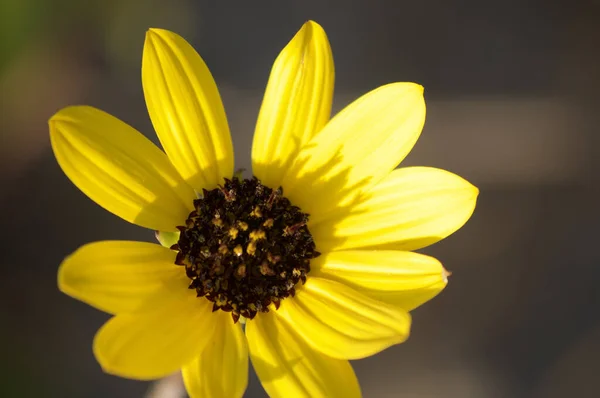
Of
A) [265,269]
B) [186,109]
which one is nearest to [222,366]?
[265,269]

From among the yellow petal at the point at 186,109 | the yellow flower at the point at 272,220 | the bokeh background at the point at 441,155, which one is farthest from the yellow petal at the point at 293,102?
the bokeh background at the point at 441,155

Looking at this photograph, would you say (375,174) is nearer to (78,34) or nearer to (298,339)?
(298,339)

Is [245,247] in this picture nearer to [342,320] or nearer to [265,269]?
[265,269]

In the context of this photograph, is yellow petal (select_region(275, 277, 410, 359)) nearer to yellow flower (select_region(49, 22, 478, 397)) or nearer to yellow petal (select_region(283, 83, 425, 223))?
yellow flower (select_region(49, 22, 478, 397))

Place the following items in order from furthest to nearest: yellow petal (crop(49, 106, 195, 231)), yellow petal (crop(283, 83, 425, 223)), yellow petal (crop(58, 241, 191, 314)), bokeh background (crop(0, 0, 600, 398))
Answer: bokeh background (crop(0, 0, 600, 398))
yellow petal (crop(283, 83, 425, 223))
yellow petal (crop(49, 106, 195, 231))
yellow petal (crop(58, 241, 191, 314))

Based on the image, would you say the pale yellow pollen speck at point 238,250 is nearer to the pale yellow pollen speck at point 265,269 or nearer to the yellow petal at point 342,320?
the pale yellow pollen speck at point 265,269

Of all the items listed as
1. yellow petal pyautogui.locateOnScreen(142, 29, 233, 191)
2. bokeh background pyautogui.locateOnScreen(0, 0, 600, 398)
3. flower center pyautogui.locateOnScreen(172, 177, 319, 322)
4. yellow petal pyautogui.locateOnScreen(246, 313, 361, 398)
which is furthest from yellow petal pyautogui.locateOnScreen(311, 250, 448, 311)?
bokeh background pyautogui.locateOnScreen(0, 0, 600, 398)

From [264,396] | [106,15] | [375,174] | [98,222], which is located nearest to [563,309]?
[264,396]
